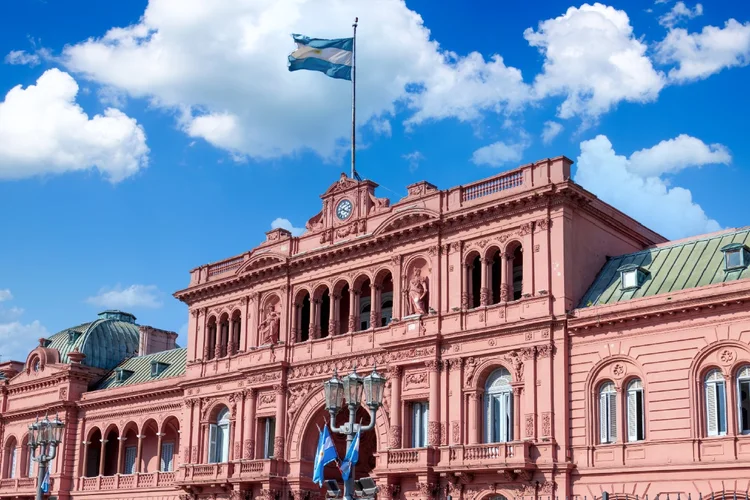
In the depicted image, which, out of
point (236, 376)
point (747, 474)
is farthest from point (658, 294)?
point (236, 376)

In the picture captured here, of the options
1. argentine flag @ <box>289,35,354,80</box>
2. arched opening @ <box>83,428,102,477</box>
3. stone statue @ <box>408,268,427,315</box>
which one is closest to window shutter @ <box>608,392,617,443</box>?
stone statue @ <box>408,268,427,315</box>

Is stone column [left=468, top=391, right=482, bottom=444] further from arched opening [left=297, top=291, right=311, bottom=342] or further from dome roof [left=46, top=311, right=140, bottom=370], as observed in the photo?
dome roof [left=46, top=311, right=140, bottom=370]

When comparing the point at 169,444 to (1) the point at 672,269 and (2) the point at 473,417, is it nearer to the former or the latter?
(2) the point at 473,417

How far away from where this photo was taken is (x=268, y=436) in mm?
53656

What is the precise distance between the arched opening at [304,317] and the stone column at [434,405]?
10.1 m

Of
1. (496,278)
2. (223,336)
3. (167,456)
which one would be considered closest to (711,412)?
(496,278)

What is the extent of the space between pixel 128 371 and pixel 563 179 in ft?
123

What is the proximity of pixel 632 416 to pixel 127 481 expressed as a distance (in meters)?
34.5

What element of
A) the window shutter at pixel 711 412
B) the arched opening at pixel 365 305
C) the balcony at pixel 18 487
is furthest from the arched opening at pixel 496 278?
the balcony at pixel 18 487

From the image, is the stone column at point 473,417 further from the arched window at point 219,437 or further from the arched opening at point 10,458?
the arched opening at point 10,458

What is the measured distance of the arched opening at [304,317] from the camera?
177 ft

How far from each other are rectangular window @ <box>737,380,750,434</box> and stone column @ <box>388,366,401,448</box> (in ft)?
49.8

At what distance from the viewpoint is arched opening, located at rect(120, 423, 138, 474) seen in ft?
213

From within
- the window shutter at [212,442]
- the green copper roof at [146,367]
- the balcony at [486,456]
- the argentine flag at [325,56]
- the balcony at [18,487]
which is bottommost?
the balcony at [18,487]
